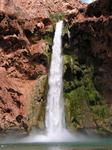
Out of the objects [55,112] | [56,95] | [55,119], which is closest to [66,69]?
[56,95]

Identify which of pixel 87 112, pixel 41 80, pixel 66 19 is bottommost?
pixel 87 112

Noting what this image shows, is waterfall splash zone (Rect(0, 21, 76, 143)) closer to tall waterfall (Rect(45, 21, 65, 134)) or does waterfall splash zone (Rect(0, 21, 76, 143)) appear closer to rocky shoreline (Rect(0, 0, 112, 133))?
tall waterfall (Rect(45, 21, 65, 134))

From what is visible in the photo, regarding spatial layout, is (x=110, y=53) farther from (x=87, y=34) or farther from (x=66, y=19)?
(x=66, y=19)

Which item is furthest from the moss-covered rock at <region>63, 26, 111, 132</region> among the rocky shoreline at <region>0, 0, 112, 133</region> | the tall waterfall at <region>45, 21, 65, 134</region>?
the tall waterfall at <region>45, 21, 65, 134</region>

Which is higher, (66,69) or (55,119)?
(66,69)

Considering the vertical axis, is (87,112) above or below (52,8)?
below

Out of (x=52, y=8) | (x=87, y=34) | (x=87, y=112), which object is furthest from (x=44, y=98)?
(x=52, y=8)

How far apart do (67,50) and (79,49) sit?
1.84 meters

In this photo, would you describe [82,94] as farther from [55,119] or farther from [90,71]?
[55,119]

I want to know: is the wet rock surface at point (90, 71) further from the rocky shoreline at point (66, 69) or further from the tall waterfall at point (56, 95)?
the tall waterfall at point (56, 95)

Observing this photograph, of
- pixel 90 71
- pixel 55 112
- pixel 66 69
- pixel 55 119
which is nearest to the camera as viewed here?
pixel 55 119

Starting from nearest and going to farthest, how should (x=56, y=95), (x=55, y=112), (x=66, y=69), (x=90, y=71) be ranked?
(x=55, y=112), (x=56, y=95), (x=90, y=71), (x=66, y=69)

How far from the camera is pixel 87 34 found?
5606 cm

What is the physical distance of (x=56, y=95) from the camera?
54.8 metres
